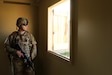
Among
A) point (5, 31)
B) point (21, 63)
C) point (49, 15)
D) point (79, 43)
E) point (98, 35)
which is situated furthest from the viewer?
point (5, 31)

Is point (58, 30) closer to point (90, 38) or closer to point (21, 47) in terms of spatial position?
point (21, 47)

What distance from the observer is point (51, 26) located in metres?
3.08

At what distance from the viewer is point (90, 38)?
5.48 ft

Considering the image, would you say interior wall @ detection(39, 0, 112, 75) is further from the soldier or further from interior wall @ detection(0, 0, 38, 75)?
interior wall @ detection(0, 0, 38, 75)

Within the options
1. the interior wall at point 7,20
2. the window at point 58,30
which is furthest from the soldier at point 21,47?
the interior wall at point 7,20

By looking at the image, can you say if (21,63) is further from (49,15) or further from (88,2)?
(88,2)

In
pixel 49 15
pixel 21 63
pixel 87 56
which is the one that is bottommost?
pixel 21 63

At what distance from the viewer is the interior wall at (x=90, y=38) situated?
142 centimetres

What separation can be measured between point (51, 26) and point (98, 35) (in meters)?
1.63

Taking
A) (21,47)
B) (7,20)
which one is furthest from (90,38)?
(7,20)

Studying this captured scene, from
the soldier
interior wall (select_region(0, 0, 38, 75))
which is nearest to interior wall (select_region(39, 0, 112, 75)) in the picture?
the soldier

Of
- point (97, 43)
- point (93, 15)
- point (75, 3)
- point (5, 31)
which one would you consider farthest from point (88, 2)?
point (5, 31)

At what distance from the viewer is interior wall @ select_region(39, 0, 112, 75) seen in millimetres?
1419

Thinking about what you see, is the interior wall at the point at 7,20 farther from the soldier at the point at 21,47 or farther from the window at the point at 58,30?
the window at the point at 58,30
